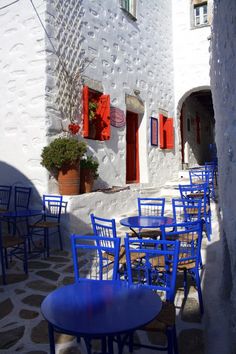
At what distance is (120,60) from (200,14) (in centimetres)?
460

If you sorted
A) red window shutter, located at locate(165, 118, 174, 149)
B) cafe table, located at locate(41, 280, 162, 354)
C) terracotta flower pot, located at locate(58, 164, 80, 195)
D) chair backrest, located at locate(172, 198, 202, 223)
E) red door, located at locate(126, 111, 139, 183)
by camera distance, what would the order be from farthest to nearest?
red window shutter, located at locate(165, 118, 174, 149)
red door, located at locate(126, 111, 139, 183)
terracotta flower pot, located at locate(58, 164, 80, 195)
chair backrest, located at locate(172, 198, 202, 223)
cafe table, located at locate(41, 280, 162, 354)

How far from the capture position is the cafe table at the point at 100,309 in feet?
4.67

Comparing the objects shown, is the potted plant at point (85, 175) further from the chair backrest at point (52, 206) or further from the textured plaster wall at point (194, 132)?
the textured plaster wall at point (194, 132)

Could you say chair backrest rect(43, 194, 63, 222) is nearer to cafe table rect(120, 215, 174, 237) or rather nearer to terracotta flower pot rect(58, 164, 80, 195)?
terracotta flower pot rect(58, 164, 80, 195)

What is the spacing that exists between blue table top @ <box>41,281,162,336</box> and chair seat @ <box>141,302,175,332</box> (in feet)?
0.61

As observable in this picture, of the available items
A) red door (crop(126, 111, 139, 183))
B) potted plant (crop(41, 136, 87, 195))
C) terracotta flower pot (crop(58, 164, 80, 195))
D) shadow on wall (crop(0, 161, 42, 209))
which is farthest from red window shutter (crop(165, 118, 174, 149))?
shadow on wall (crop(0, 161, 42, 209))

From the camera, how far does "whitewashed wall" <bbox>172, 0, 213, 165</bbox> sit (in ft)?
34.2

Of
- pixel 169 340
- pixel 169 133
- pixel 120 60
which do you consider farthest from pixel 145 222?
pixel 169 133

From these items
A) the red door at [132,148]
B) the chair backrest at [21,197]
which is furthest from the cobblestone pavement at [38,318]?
the red door at [132,148]

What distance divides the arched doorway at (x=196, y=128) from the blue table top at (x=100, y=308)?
998 cm

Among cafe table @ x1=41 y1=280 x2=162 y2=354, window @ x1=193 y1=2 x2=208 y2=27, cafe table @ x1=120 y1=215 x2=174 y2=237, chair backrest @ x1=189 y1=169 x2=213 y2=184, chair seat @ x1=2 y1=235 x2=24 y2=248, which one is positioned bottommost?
chair seat @ x1=2 y1=235 x2=24 y2=248

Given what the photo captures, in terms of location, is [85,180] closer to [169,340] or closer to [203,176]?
[169,340]

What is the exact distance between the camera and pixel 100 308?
1608 millimetres

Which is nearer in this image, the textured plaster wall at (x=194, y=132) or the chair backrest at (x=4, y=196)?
the chair backrest at (x=4, y=196)
